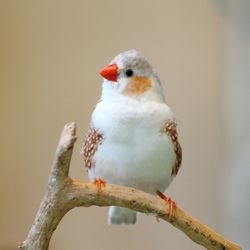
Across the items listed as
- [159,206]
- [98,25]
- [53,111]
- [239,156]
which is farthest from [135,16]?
[159,206]

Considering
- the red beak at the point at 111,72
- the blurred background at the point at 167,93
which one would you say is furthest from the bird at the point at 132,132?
the blurred background at the point at 167,93

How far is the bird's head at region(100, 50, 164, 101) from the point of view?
0.92m

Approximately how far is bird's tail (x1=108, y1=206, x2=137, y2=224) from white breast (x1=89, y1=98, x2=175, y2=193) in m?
0.10

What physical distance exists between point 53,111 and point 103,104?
0.60 metres

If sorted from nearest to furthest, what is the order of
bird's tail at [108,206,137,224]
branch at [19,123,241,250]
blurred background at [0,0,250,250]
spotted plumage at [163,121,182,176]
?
branch at [19,123,241,250] < spotted plumage at [163,121,182,176] < bird's tail at [108,206,137,224] < blurred background at [0,0,250,250]

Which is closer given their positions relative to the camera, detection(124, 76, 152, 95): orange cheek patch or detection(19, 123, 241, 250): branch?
detection(19, 123, 241, 250): branch

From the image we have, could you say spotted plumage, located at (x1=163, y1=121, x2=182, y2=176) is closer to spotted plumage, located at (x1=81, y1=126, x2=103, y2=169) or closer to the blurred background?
spotted plumage, located at (x1=81, y1=126, x2=103, y2=169)

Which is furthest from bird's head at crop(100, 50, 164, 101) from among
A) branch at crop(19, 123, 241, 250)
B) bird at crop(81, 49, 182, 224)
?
branch at crop(19, 123, 241, 250)

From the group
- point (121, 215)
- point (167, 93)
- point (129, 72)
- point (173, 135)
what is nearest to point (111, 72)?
point (129, 72)

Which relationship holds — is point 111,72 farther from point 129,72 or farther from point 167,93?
point 167,93

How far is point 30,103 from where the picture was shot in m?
1.53

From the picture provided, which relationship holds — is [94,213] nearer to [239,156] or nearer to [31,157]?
[31,157]

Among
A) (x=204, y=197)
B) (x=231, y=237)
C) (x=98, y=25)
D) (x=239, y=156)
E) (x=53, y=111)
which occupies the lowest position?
(x=231, y=237)

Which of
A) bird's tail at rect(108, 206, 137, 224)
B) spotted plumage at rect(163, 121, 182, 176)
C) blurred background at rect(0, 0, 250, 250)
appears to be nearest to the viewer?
spotted plumage at rect(163, 121, 182, 176)
